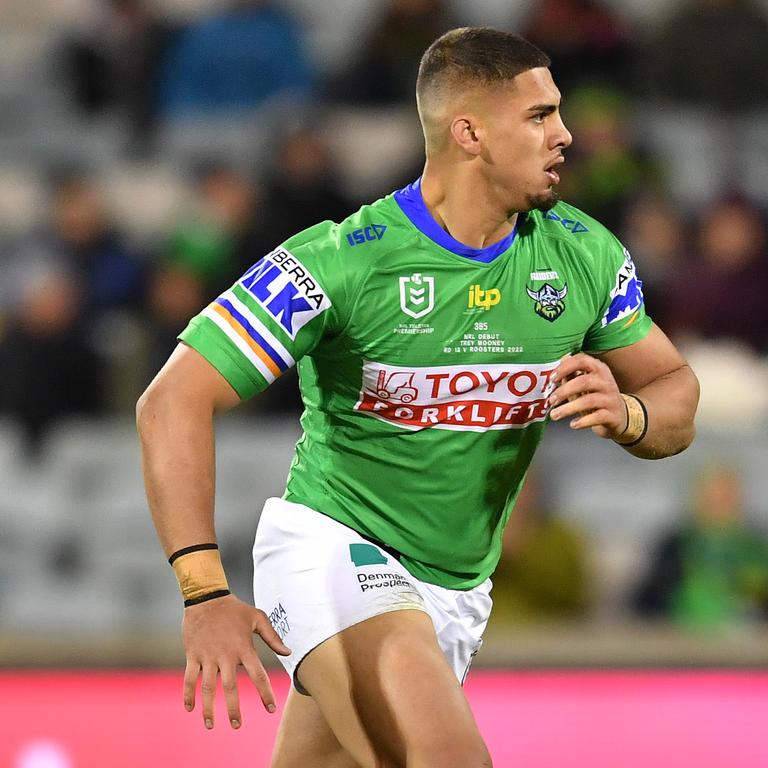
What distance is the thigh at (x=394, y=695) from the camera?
11.1ft

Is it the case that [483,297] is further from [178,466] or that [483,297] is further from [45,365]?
→ [45,365]

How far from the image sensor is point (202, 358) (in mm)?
3658

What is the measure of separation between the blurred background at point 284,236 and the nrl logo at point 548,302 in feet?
7.76

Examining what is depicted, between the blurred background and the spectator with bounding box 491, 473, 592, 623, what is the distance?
0.5 inches

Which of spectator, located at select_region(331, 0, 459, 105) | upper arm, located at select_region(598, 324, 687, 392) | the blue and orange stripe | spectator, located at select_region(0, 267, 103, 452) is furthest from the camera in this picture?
spectator, located at select_region(331, 0, 459, 105)

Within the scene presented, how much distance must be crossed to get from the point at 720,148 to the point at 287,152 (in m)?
3.04

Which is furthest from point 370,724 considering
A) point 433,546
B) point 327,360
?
point 327,360

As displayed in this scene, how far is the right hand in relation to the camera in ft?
10.6

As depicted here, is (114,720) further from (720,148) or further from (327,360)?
(720,148)

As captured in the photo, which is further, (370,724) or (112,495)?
(112,495)

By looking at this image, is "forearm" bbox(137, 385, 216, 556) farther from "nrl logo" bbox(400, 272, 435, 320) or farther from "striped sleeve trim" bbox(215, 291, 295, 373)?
"nrl logo" bbox(400, 272, 435, 320)

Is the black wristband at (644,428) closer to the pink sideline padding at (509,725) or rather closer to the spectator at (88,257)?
the pink sideline padding at (509,725)

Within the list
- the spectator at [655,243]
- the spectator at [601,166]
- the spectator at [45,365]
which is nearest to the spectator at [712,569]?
the spectator at [655,243]

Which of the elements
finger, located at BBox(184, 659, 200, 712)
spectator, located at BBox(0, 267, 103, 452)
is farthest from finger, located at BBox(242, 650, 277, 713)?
spectator, located at BBox(0, 267, 103, 452)
